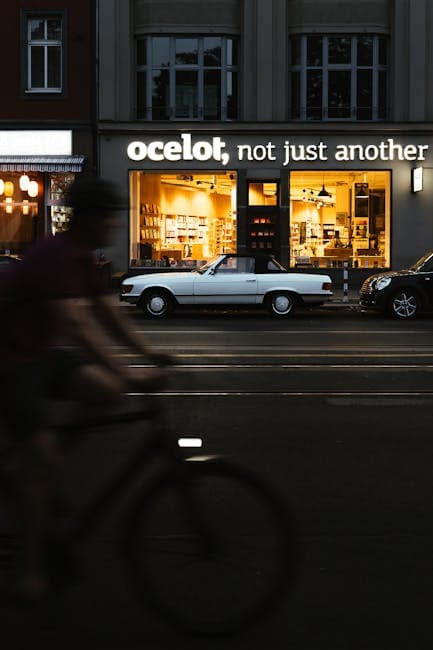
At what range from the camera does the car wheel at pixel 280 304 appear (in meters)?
21.5

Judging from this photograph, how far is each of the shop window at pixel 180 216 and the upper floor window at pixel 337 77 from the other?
10.2 feet

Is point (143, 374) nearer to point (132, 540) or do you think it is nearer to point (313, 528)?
point (132, 540)

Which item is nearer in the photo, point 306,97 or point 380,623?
→ point 380,623

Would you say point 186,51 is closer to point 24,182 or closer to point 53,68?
point 53,68

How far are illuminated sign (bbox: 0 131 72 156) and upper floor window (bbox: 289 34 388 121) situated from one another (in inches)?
263

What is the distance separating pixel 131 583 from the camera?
416cm

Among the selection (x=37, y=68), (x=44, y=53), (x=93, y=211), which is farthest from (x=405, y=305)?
(x=93, y=211)

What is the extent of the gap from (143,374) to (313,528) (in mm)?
1834

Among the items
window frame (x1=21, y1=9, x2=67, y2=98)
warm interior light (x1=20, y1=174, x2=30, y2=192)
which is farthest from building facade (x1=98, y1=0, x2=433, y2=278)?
warm interior light (x1=20, y1=174, x2=30, y2=192)

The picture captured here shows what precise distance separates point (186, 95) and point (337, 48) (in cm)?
453

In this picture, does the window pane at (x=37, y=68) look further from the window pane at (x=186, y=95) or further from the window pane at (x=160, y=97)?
the window pane at (x=186, y=95)

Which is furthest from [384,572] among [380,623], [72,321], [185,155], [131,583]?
[185,155]

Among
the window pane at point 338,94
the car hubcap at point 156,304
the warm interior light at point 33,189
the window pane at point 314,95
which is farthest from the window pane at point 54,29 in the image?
the car hubcap at point 156,304

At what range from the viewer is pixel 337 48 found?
2908cm
